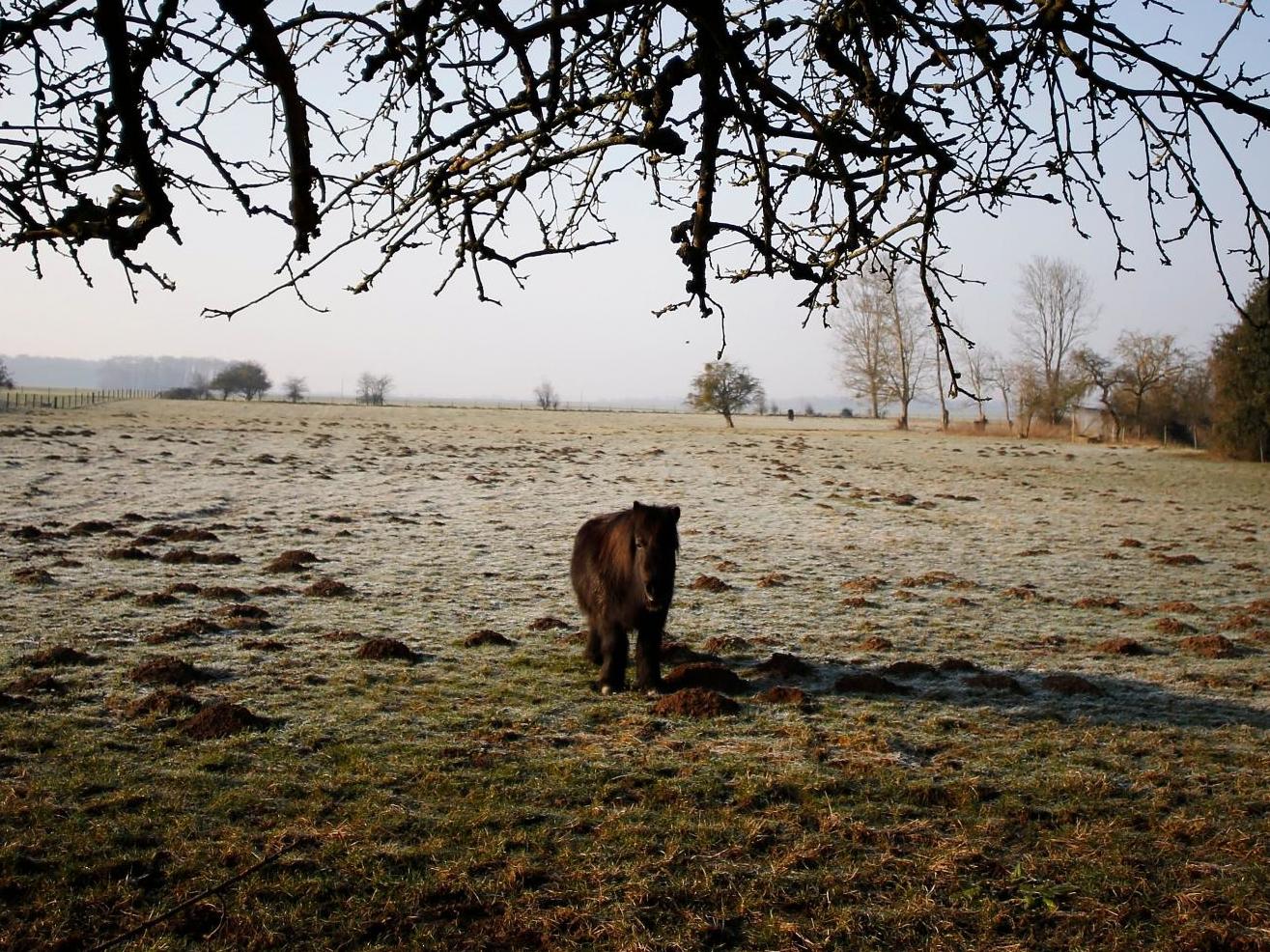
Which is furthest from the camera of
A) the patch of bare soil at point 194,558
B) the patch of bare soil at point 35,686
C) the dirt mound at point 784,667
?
the patch of bare soil at point 194,558

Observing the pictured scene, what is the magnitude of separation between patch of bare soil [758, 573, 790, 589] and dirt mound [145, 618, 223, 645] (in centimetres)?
675

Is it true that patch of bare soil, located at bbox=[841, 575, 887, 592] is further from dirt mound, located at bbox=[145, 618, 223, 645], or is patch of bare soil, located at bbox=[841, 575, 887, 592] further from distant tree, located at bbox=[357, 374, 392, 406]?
distant tree, located at bbox=[357, 374, 392, 406]

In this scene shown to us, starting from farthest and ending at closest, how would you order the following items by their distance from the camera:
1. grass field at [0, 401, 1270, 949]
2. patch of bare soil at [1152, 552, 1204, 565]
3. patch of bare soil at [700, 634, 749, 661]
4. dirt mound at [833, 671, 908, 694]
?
patch of bare soil at [1152, 552, 1204, 565], patch of bare soil at [700, 634, 749, 661], dirt mound at [833, 671, 908, 694], grass field at [0, 401, 1270, 949]

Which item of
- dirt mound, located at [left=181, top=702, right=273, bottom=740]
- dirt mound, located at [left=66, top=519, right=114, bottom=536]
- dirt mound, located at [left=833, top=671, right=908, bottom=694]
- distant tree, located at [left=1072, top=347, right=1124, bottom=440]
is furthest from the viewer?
distant tree, located at [left=1072, top=347, right=1124, bottom=440]

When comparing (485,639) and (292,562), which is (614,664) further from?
(292,562)

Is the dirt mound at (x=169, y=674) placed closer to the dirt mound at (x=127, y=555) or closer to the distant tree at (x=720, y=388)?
the dirt mound at (x=127, y=555)

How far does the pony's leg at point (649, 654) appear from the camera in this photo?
7742mm

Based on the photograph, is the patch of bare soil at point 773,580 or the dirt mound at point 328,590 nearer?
the dirt mound at point 328,590

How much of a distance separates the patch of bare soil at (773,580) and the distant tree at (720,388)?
52499mm

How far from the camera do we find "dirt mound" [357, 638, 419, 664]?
26.9ft

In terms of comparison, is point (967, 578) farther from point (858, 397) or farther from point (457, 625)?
point (858, 397)

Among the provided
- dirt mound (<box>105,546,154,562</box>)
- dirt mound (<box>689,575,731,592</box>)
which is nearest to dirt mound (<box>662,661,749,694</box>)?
dirt mound (<box>689,575,731,592</box>)

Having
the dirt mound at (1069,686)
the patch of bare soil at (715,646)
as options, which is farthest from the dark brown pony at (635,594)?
the dirt mound at (1069,686)

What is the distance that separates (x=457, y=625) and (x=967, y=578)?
7780mm
